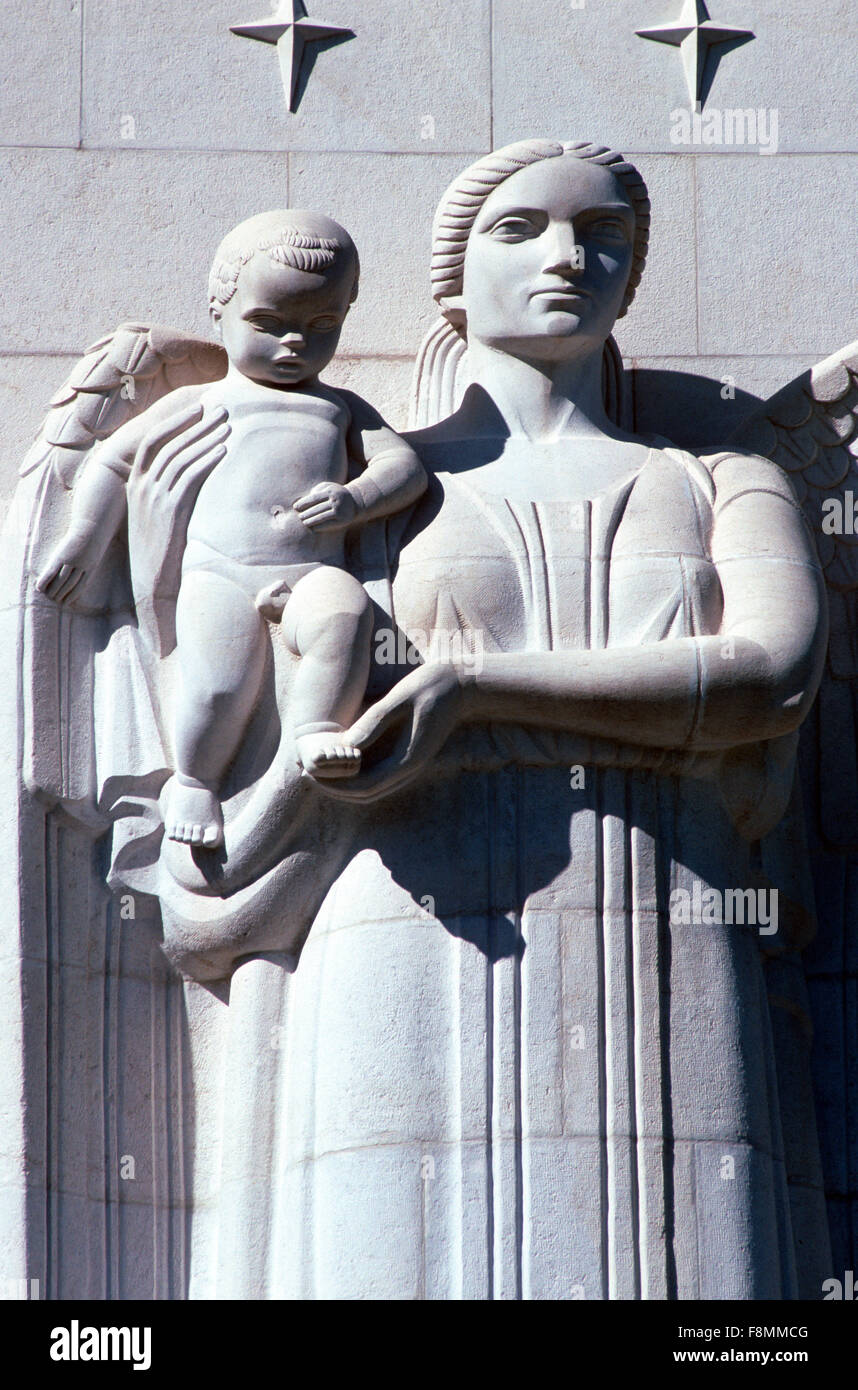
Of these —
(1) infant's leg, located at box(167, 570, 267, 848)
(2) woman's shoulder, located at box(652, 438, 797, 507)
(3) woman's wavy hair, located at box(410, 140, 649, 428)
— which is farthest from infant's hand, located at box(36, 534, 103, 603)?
(2) woman's shoulder, located at box(652, 438, 797, 507)

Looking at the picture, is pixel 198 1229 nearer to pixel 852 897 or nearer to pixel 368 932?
pixel 368 932

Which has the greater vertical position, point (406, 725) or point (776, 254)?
point (776, 254)

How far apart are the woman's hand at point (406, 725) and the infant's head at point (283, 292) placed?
143 centimetres

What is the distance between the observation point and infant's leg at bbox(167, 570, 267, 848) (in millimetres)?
11977

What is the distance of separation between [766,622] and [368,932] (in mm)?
1899

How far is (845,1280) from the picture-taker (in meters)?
12.3

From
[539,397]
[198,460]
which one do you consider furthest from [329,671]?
[539,397]

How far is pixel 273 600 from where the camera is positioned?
11953mm

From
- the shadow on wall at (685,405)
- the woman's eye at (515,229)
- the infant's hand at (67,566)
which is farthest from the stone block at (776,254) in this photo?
the infant's hand at (67,566)

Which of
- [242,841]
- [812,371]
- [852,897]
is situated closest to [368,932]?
[242,841]

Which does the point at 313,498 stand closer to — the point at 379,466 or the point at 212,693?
the point at 379,466

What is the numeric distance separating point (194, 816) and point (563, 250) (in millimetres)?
2657

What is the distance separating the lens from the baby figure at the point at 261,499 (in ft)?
39.3

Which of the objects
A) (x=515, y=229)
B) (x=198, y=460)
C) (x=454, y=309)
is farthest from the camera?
(x=454, y=309)
